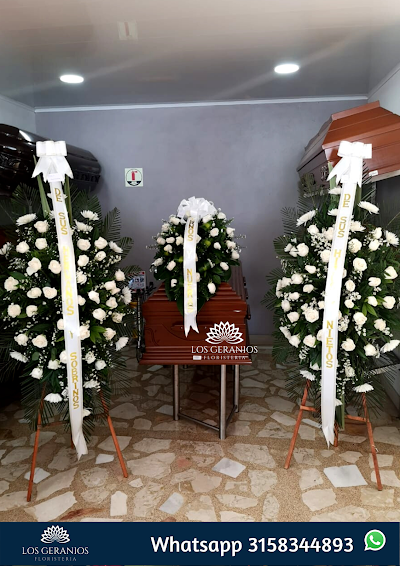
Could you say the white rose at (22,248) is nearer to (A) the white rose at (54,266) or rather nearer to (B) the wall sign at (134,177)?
(A) the white rose at (54,266)

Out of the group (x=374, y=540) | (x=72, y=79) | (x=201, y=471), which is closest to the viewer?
(x=374, y=540)

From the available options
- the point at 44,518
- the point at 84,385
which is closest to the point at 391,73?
the point at 84,385

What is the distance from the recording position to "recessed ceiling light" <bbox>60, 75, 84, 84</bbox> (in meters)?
3.69

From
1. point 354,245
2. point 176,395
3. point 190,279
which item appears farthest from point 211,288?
point 176,395

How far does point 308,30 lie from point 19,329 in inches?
100

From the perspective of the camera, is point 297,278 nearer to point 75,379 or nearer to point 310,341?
point 310,341

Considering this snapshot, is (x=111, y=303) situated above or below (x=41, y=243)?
below

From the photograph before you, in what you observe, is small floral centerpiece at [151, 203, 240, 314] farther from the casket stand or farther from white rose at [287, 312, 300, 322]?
white rose at [287, 312, 300, 322]

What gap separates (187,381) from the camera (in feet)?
13.5

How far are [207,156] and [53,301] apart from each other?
3.02 metres

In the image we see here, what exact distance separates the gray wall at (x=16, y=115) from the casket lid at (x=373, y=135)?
2.86m

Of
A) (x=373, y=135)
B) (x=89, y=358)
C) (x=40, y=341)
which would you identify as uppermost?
(x=373, y=135)

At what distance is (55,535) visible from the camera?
2.05 metres

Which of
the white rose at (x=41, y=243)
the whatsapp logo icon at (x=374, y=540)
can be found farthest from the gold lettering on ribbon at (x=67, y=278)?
the whatsapp logo icon at (x=374, y=540)
